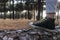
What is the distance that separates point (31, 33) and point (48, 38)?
37 cm

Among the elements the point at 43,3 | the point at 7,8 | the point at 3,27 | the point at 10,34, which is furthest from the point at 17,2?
the point at 10,34

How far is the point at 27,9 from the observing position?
5184 millimetres

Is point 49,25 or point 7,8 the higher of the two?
point 7,8

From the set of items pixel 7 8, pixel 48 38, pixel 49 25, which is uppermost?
pixel 7 8

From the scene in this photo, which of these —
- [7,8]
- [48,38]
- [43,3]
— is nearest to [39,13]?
[43,3]

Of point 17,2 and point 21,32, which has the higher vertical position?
point 17,2

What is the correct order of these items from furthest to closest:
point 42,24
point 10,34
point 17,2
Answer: point 17,2
point 42,24
point 10,34

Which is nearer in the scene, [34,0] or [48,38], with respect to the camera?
[48,38]

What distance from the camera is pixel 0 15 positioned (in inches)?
204

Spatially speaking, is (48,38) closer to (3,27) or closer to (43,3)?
(3,27)

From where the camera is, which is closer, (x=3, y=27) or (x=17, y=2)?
(x=3, y=27)

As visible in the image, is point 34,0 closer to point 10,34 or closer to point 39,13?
point 39,13

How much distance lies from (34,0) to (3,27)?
1.24 metres

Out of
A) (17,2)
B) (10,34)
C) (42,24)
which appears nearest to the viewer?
(10,34)
